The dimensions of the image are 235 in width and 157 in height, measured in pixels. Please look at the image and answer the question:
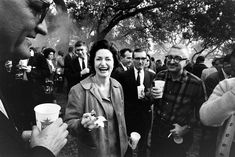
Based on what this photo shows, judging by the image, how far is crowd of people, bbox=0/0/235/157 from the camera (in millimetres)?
1360

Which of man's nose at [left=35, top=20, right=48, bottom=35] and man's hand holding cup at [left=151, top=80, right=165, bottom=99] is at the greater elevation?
man's nose at [left=35, top=20, right=48, bottom=35]

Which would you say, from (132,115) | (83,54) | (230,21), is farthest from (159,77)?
(230,21)

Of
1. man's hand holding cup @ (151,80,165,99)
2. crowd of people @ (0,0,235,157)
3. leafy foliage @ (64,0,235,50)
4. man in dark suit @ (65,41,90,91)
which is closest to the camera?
crowd of people @ (0,0,235,157)

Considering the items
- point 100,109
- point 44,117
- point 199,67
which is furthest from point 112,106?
point 199,67

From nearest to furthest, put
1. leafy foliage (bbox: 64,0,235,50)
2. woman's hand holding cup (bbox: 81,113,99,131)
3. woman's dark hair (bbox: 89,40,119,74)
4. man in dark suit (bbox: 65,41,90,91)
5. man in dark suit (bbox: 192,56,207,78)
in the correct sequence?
woman's hand holding cup (bbox: 81,113,99,131)
woman's dark hair (bbox: 89,40,119,74)
man in dark suit (bbox: 65,41,90,91)
man in dark suit (bbox: 192,56,207,78)
leafy foliage (bbox: 64,0,235,50)

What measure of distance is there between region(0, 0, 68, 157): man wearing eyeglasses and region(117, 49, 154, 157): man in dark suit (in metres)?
2.05

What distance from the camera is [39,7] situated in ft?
4.72

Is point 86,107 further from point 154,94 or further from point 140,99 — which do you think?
point 140,99

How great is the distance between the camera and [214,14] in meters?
13.9

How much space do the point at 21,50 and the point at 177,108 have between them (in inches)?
82.5

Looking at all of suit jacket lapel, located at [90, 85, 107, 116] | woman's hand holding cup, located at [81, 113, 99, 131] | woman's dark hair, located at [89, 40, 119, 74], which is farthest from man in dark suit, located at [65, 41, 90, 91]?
woman's hand holding cup, located at [81, 113, 99, 131]

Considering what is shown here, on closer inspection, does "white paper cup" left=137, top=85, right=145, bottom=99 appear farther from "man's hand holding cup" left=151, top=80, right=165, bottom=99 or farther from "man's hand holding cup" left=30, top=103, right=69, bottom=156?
"man's hand holding cup" left=30, top=103, right=69, bottom=156

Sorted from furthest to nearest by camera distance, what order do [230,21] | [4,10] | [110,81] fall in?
1. [230,21]
2. [110,81]
3. [4,10]

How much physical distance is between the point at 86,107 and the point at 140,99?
48.9 inches
